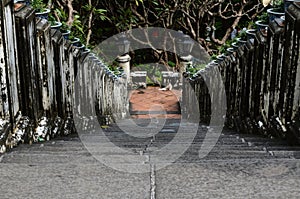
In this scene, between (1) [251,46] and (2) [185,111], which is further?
(2) [185,111]

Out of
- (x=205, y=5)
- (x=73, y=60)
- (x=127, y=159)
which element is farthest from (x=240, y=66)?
(x=205, y=5)

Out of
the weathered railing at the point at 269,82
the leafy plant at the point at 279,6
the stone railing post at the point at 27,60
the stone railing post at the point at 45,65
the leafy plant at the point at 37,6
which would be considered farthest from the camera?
the leafy plant at the point at 37,6

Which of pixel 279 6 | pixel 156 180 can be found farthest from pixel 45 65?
pixel 279 6

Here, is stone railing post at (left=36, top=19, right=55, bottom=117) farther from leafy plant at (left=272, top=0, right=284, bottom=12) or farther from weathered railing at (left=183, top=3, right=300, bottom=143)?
leafy plant at (left=272, top=0, right=284, bottom=12)

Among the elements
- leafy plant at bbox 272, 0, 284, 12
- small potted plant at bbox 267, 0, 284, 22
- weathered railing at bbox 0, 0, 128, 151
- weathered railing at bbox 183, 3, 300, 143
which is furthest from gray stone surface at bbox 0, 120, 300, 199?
leafy plant at bbox 272, 0, 284, 12

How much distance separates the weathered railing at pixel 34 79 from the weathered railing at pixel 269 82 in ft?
5.67

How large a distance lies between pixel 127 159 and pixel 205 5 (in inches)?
419

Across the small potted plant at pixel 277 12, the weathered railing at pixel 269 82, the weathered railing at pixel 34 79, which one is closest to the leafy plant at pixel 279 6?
the small potted plant at pixel 277 12

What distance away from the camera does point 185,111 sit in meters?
10.1

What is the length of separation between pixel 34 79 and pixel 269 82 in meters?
1.90

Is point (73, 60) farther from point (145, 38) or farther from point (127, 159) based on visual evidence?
point (145, 38)

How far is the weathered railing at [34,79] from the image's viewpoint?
8.20 feet

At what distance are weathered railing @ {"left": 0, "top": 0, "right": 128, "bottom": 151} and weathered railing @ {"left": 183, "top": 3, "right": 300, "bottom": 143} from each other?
1729 millimetres

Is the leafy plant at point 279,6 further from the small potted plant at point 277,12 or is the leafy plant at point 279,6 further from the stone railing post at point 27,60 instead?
the stone railing post at point 27,60
